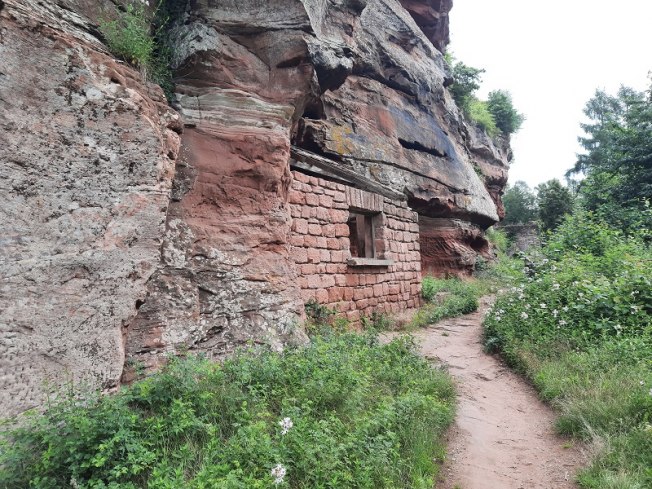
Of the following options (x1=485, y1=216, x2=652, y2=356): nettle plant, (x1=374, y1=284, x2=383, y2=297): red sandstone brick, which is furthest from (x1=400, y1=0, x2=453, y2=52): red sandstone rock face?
(x1=374, y1=284, x2=383, y2=297): red sandstone brick

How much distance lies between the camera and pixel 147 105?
3410mm

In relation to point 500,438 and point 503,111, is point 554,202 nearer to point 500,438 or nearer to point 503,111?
point 503,111

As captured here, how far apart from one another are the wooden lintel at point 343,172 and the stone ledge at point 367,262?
1478 millimetres

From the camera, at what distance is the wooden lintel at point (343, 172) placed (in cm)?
623

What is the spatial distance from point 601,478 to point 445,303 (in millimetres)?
6682

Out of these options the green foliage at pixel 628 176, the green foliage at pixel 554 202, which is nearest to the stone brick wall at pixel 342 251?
the green foliage at pixel 628 176

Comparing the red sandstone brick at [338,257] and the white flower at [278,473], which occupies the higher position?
the red sandstone brick at [338,257]

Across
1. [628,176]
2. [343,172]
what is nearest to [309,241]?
[343,172]

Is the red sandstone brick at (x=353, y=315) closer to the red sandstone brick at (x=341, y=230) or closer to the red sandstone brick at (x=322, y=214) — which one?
the red sandstone brick at (x=341, y=230)

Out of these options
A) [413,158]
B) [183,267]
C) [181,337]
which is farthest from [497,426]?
[413,158]

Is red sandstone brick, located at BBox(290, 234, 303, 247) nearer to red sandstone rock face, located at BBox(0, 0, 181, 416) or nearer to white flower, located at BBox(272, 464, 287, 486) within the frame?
red sandstone rock face, located at BBox(0, 0, 181, 416)

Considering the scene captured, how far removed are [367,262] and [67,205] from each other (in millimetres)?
5218

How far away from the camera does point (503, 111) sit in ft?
60.0

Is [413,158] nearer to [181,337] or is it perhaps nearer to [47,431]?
[181,337]
